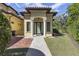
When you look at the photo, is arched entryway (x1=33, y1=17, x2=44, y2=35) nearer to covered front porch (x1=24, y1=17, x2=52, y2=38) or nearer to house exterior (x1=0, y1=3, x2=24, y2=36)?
covered front porch (x1=24, y1=17, x2=52, y2=38)

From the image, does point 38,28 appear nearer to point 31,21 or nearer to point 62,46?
point 31,21

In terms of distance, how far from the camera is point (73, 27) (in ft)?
26.1

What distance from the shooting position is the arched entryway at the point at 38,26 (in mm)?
7992

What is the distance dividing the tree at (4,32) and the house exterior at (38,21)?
37 cm

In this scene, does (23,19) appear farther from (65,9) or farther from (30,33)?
(65,9)

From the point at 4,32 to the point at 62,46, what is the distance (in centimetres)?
115

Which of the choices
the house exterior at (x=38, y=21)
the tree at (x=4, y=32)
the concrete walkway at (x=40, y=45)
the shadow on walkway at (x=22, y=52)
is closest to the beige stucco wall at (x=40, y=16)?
the house exterior at (x=38, y=21)

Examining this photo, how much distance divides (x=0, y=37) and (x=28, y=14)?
708mm

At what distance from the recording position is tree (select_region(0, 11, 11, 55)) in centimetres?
778

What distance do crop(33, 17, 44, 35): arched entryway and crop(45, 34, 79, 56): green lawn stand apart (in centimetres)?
20

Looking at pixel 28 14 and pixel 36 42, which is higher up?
pixel 28 14

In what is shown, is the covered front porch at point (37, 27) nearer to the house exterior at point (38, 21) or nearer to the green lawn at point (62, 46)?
the house exterior at point (38, 21)

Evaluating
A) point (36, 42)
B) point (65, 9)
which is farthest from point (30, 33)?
point (65, 9)

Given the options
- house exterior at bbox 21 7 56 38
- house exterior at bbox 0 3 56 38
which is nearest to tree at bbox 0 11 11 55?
house exterior at bbox 0 3 56 38
